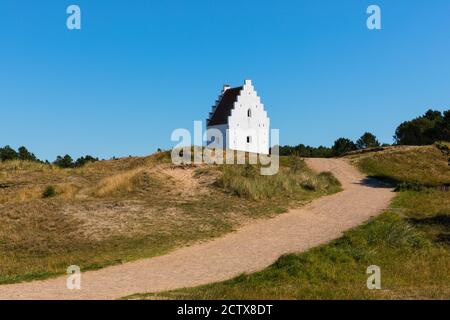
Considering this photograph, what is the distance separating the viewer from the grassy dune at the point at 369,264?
10.7 m

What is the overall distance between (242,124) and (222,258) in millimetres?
38443

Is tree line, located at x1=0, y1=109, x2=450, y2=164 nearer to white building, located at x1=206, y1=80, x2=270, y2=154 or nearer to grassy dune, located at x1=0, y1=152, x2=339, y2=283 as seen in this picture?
white building, located at x1=206, y1=80, x2=270, y2=154

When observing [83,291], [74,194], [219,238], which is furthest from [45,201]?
[83,291]

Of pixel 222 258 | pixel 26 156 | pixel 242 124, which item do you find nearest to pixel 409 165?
pixel 242 124

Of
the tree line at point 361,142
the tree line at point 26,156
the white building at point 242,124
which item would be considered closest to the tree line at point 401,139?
the tree line at point 361,142

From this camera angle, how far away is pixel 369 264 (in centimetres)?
1479

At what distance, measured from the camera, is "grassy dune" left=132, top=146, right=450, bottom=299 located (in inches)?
421

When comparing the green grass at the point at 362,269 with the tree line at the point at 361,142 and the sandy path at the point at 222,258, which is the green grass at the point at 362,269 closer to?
the sandy path at the point at 222,258

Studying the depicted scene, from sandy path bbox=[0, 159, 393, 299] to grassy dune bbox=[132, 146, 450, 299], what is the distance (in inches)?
36.0

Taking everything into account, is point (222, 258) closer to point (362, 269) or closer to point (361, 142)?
point (362, 269)
